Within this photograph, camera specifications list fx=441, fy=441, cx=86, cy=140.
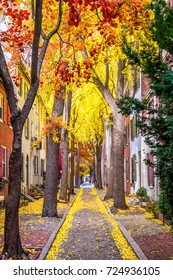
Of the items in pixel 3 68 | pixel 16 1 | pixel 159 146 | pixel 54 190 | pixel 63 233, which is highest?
pixel 16 1

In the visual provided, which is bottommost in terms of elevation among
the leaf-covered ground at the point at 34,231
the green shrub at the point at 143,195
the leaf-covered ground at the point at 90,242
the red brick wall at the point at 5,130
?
the leaf-covered ground at the point at 90,242

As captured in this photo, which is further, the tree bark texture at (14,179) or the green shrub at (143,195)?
the green shrub at (143,195)

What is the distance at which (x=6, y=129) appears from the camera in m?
23.8

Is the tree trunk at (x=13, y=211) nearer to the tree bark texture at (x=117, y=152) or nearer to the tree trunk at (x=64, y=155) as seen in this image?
the tree bark texture at (x=117, y=152)

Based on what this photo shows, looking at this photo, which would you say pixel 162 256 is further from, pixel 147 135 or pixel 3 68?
pixel 3 68

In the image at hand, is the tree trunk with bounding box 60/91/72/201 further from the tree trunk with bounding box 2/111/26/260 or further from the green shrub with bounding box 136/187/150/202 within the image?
the tree trunk with bounding box 2/111/26/260

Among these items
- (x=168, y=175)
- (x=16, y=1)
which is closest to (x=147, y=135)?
(x=168, y=175)

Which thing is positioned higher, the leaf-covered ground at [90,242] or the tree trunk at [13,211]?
the tree trunk at [13,211]

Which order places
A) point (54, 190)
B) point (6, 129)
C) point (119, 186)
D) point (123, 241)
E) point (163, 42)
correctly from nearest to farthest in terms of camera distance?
point (163, 42) < point (123, 241) < point (54, 190) < point (119, 186) < point (6, 129)

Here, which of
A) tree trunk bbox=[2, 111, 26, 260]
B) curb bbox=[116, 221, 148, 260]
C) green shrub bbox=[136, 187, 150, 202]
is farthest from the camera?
green shrub bbox=[136, 187, 150, 202]

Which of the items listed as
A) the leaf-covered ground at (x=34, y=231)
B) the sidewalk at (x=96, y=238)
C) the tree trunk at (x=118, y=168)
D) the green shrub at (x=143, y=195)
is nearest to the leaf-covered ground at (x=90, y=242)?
the sidewalk at (x=96, y=238)

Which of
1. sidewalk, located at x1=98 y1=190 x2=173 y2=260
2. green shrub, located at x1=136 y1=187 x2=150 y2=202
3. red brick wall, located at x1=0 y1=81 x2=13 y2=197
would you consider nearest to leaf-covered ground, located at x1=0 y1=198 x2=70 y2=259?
sidewalk, located at x1=98 y1=190 x2=173 y2=260

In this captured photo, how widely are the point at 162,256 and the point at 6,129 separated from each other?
1608cm

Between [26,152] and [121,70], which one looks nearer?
[121,70]
